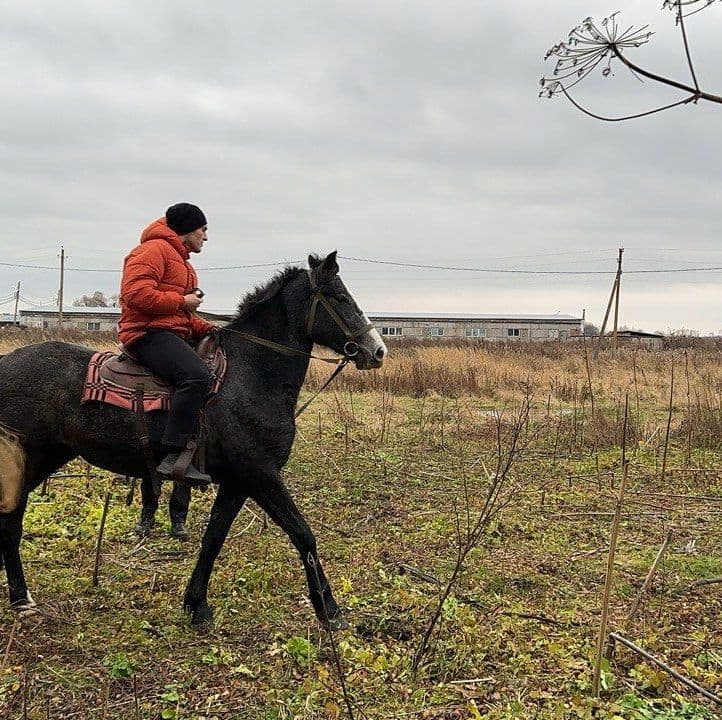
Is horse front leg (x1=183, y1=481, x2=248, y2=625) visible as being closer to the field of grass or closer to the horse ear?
the field of grass

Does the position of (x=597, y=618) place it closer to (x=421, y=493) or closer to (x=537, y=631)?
(x=537, y=631)

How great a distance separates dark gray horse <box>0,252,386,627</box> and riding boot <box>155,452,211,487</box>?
0.15m

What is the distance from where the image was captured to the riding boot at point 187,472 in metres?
4.41

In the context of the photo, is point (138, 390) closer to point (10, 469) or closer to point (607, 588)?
point (10, 469)

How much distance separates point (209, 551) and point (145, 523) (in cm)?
214

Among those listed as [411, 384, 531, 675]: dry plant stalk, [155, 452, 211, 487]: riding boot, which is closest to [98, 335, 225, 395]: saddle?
[155, 452, 211, 487]: riding boot

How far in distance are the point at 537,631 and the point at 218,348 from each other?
2.90 meters

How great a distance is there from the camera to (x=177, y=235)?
4.86 metres

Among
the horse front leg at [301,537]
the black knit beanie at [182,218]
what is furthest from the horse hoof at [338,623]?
the black knit beanie at [182,218]

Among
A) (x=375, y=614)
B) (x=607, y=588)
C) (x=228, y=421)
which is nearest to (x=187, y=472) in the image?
(x=228, y=421)

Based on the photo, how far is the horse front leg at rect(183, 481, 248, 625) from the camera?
4605mm

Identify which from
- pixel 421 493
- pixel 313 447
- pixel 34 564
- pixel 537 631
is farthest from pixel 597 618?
pixel 313 447

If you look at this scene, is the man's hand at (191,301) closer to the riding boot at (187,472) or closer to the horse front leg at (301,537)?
the riding boot at (187,472)

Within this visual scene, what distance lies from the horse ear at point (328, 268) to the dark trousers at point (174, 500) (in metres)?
2.83
